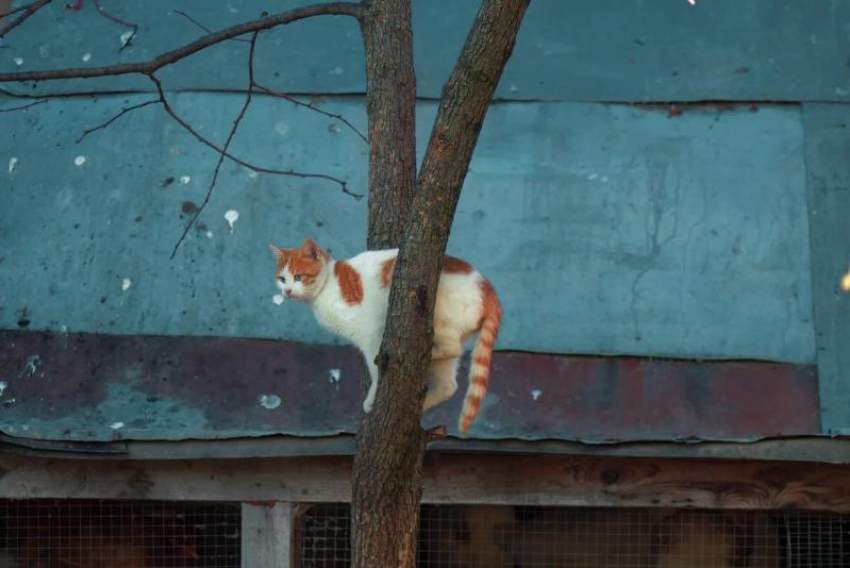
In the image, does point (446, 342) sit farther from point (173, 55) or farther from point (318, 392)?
point (318, 392)

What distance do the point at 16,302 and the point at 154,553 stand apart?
5.05 ft

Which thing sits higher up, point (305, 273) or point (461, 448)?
point (305, 273)

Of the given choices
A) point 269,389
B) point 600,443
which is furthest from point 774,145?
point 269,389

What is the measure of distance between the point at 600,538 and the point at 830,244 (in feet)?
6.18

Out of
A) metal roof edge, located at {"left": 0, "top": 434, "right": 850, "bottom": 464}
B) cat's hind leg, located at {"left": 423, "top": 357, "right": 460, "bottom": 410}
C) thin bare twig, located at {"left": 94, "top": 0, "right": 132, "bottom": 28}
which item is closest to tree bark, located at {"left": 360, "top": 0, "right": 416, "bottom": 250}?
cat's hind leg, located at {"left": 423, "top": 357, "right": 460, "bottom": 410}

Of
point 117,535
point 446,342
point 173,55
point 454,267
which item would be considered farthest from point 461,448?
point 117,535

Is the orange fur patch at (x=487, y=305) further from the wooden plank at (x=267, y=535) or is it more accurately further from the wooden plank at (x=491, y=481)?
the wooden plank at (x=267, y=535)

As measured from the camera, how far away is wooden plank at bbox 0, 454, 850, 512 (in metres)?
5.56

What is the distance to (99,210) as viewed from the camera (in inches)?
248

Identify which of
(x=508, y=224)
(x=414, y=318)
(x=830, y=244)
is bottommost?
(x=414, y=318)

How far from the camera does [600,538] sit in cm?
668

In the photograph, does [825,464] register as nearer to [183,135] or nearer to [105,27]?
[183,135]

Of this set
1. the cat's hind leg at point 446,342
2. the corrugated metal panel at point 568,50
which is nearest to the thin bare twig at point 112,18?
the corrugated metal panel at point 568,50

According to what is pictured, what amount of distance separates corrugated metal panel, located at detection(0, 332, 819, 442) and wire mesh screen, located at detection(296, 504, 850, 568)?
1.01 m
